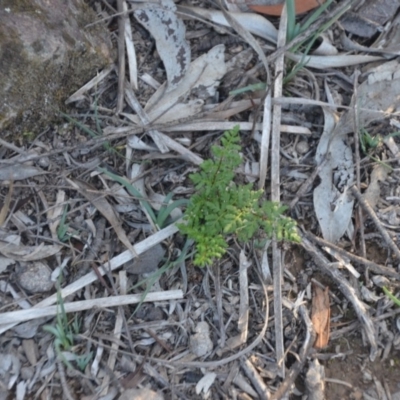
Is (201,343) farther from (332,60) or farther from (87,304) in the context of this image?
(332,60)

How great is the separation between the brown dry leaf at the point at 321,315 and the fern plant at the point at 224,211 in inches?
13.7

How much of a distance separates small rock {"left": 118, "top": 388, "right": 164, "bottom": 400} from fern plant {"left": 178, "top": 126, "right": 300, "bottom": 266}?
1.78 ft

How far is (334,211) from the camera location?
8.11 feet

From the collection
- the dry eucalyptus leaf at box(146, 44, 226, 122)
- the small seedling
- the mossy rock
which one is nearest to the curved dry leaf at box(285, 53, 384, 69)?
the dry eucalyptus leaf at box(146, 44, 226, 122)

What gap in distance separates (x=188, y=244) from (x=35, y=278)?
0.65 meters

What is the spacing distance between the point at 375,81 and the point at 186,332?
4.68ft

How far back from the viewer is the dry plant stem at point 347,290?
7.57 ft

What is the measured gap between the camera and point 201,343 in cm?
228

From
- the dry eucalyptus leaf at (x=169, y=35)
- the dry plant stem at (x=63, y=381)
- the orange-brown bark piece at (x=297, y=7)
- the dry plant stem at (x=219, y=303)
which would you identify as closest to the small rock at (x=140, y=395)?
the dry plant stem at (x=63, y=381)

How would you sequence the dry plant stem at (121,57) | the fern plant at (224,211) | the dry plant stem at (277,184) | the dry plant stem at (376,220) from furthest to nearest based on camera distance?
1. the dry plant stem at (121,57)
2. the dry plant stem at (376,220)
3. the dry plant stem at (277,184)
4. the fern plant at (224,211)

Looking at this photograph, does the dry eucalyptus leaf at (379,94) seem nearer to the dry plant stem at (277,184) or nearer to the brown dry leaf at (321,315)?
the dry plant stem at (277,184)

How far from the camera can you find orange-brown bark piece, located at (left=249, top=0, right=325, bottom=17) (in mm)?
2617

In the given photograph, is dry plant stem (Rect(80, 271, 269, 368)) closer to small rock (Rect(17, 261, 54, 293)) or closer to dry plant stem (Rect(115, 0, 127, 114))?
small rock (Rect(17, 261, 54, 293))

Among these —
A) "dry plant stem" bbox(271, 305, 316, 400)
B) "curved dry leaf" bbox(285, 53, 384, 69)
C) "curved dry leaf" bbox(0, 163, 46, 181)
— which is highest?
"curved dry leaf" bbox(0, 163, 46, 181)
